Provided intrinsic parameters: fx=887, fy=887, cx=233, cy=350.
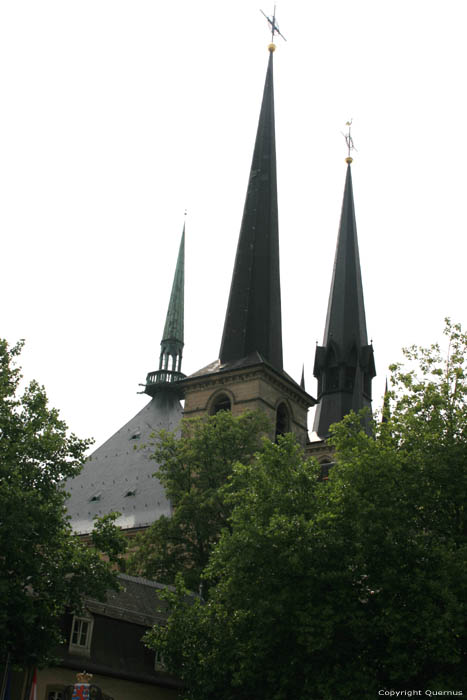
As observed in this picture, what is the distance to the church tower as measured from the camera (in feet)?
140

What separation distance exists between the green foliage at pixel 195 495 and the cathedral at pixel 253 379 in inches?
121

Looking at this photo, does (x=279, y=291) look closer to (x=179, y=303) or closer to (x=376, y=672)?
(x=179, y=303)

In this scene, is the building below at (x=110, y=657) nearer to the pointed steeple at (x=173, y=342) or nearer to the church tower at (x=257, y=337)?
the church tower at (x=257, y=337)

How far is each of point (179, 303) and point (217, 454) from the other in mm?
31035

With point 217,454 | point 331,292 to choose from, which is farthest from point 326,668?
point 331,292

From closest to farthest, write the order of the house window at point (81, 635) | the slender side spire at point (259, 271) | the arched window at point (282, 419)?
1. the house window at point (81, 635)
2. the arched window at point (282, 419)
3. the slender side spire at point (259, 271)

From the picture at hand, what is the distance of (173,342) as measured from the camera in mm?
60750

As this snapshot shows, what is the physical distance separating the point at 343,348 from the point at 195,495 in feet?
90.7

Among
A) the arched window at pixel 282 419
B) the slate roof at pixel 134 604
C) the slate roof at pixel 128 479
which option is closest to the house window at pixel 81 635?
the slate roof at pixel 134 604

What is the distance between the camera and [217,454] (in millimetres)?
33344

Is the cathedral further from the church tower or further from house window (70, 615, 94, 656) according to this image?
house window (70, 615, 94, 656)

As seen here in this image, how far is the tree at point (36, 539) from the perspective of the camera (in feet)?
62.3

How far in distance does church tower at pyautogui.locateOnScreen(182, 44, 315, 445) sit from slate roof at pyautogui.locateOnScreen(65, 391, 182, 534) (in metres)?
4.24

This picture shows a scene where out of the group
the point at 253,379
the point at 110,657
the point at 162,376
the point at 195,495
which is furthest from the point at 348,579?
the point at 162,376
